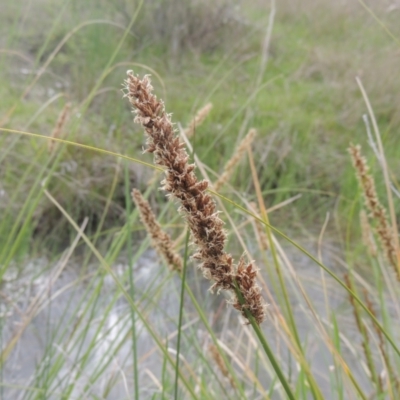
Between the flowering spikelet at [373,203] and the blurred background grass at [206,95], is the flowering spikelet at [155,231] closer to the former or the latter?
the flowering spikelet at [373,203]

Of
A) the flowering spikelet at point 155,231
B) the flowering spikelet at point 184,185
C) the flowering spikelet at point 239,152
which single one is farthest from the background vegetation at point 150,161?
the flowering spikelet at point 184,185

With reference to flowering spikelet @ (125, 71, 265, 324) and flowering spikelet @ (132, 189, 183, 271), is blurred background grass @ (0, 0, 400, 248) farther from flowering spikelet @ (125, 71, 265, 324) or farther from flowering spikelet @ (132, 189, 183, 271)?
flowering spikelet @ (125, 71, 265, 324)

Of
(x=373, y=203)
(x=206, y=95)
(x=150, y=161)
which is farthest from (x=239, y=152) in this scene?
(x=206, y=95)

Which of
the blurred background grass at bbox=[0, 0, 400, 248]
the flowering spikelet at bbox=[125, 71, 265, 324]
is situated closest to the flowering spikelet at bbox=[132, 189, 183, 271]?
the flowering spikelet at bbox=[125, 71, 265, 324]

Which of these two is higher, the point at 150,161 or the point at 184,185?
the point at 150,161

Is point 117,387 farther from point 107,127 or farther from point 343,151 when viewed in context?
point 343,151

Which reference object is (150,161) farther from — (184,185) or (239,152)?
(184,185)
